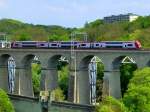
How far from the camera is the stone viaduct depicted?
65875 mm

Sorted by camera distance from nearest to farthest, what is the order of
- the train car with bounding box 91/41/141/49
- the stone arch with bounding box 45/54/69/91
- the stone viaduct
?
1. the train car with bounding box 91/41/141/49
2. the stone viaduct
3. the stone arch with bounding box 45/54/69/91

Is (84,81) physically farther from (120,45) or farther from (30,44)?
(30,44)

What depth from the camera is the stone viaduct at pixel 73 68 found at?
6588 centimetres

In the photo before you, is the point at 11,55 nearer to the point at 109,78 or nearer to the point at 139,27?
the point at 109,78

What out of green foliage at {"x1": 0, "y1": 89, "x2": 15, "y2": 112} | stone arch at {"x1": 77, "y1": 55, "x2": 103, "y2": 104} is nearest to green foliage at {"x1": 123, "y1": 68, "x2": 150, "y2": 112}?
green foliage at {"x1": 0, "y1": 89, "x2": 15, "y2": 112}

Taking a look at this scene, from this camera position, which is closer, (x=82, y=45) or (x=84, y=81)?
(x=84, y=81)

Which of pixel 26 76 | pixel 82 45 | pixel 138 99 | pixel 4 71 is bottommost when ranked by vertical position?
pixel 138 99

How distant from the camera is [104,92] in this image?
65.9m

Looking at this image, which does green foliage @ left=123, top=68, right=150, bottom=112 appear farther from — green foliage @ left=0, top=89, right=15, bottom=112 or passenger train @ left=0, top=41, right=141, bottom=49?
passenger train @ left=0, top=41, right=141, bottom=49

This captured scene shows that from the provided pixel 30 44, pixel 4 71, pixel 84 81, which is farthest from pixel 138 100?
pixel 4 71

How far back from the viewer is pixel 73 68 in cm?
7025

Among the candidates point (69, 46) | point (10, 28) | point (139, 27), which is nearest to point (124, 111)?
point (69, 46)

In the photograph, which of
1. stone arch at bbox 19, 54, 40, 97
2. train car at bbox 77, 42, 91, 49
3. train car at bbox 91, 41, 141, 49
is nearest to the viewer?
train car at bbox 91, 41, 141, 49

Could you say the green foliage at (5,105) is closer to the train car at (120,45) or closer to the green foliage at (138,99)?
the green foliage at (138,99)
